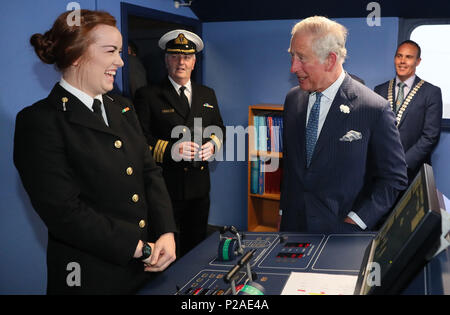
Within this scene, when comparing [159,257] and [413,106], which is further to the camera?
[413,106]

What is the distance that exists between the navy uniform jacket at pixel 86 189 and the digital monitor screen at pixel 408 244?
2.78 ft

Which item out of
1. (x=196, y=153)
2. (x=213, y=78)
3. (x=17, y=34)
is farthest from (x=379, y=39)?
(x=17, y=34)

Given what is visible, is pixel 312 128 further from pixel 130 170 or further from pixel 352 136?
pixel 130 170

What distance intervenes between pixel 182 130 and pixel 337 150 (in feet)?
4.45

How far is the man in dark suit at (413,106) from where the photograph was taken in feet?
12.4

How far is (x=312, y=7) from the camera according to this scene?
400 centimetres

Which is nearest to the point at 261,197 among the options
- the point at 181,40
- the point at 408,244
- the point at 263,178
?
the point at 263,178

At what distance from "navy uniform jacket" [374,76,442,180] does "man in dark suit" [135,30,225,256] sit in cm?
168

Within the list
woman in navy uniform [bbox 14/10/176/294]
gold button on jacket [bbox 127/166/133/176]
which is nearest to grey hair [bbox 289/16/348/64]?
woman in navy uniform [bbox 14/10/176/294]

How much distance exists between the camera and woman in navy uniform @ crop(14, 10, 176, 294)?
1.50 m

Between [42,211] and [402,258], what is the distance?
1124 millimetres

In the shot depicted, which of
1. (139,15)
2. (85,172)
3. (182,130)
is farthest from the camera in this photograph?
(139,15)

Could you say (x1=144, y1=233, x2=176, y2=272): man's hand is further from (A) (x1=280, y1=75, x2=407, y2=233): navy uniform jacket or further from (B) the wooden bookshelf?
(B) the wooden bookshelf

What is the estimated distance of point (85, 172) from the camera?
1.60m
